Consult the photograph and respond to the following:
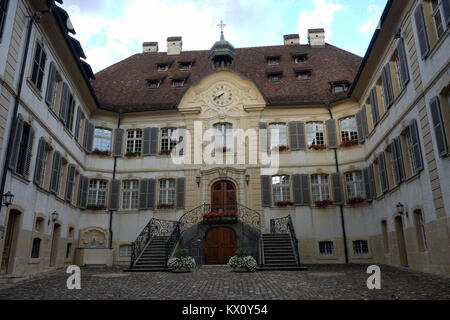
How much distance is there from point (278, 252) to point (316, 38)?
681 inches

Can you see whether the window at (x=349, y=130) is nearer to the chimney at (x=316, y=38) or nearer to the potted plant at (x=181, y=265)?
the chimney at (x=316, y=38)

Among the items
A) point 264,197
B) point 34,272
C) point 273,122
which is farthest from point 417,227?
point 34,272

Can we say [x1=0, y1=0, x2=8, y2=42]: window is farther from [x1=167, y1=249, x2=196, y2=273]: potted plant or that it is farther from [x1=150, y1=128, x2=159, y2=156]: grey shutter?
[x1=150, y1=128, x2=159, y2=156]: grey shutter

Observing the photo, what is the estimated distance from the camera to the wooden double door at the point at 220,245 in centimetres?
1752

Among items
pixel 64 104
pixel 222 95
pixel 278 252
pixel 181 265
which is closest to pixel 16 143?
pixel 64 104

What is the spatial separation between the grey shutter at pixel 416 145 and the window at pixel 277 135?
824cm

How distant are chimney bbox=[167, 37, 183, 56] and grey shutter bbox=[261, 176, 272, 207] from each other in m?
13.3

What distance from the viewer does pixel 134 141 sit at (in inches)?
825

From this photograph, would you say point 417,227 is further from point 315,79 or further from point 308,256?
point 315,79

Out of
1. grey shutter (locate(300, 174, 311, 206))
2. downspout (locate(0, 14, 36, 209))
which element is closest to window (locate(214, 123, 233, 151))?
grey shutter (locate(300, 174, 311, 206))

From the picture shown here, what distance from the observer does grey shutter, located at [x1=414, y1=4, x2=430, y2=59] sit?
11.3 m

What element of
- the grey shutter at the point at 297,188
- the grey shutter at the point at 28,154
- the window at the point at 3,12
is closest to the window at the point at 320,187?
the grey shutter at the point at 297,188

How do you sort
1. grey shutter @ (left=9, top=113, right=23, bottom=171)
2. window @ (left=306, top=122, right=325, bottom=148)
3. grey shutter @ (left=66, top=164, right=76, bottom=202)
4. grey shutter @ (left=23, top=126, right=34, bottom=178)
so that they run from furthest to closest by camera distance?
1. window @ (left=306, top=122, right=325, bottom=148)
2. grey shutter @ (left=66, top=164, right=76, bottom=202)
3. grey shutter @ (left=23, top=126, right=34, bottom=178)
4. grey shutter @ (left=9, top=113, right=23, bottom=171)

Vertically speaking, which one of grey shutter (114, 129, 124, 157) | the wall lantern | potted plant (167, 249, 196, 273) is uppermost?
grey shutter (114, 129, 124, 157)
